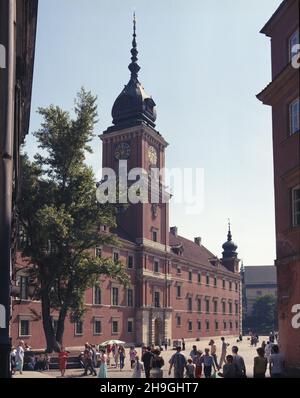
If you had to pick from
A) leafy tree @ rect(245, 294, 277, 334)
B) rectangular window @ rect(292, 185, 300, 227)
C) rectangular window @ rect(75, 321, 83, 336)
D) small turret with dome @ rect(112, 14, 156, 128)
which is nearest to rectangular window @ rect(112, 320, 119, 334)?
rectangular window @ rect(75, 321, 83, 336)

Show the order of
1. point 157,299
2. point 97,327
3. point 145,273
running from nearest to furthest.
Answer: point 97,327
point 145,273
point 157,299

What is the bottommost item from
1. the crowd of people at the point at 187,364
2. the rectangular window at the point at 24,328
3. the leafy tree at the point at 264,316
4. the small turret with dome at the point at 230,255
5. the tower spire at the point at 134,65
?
the leafy tree at the point at 264,316

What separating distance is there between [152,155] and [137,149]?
3.49 metres

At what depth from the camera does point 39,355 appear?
Result: 97.0ft

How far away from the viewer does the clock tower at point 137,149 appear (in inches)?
2483

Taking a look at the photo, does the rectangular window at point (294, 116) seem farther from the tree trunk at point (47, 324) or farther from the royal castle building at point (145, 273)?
the royal castle building at point (145, 273)

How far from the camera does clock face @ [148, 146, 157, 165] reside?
66.9m

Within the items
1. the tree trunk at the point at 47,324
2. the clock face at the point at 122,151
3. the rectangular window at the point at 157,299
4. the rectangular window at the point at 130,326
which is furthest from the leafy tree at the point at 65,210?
the clock face at the point at 122,151

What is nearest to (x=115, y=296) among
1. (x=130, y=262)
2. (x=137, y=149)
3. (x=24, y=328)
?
(x=130, y=262)

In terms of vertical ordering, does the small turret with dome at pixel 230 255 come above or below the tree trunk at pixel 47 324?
above

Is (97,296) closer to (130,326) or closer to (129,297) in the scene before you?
(129,297)

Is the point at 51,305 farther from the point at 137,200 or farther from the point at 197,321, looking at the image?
the point at 197,321

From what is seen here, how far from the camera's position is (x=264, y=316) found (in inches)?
4205

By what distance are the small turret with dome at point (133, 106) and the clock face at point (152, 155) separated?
10.3ft
